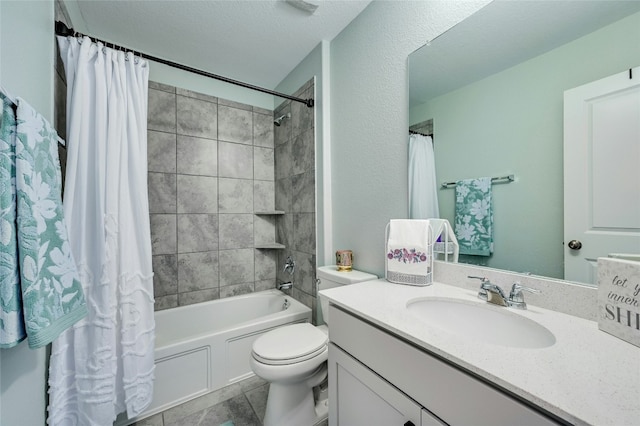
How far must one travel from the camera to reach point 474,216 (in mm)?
1101

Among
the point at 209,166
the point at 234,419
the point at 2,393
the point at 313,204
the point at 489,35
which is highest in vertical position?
the point at 489,35

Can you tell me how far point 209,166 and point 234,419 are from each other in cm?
191

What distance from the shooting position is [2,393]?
736 millimetres

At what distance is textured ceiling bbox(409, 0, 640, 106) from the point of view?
0.80 m

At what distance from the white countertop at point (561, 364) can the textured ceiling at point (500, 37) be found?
0.86m

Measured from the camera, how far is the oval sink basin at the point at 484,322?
79cm

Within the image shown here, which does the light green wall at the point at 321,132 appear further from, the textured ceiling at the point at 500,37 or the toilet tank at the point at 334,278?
the textured ceiling at the point at 500,37

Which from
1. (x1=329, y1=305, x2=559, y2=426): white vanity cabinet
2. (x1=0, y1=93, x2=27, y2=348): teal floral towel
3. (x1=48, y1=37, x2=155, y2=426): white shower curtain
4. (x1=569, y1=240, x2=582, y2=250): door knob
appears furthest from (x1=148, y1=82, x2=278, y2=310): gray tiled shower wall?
(x1=569, y1=240, x2=582, y2=250): door knob

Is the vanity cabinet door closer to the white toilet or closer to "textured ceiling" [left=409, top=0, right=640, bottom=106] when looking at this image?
the white toilet

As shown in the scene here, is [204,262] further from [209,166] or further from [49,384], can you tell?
[49,384]

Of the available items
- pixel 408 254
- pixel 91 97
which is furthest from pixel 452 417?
pixel 91 97

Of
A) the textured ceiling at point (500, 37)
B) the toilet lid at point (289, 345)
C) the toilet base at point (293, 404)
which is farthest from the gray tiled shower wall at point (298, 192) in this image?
the textured ceiling at point (500, 37)

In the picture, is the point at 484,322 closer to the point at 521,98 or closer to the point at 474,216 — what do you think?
the point at 474,216

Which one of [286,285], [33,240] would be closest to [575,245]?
[33,240]
